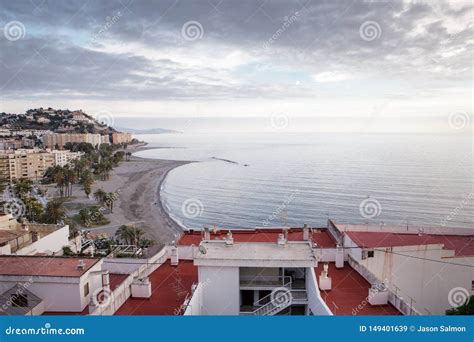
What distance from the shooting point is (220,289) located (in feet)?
18.2

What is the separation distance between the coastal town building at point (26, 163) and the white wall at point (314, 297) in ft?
127

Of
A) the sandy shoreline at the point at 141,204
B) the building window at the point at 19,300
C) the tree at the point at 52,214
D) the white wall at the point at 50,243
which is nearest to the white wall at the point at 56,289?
the building window at the point at 19,300

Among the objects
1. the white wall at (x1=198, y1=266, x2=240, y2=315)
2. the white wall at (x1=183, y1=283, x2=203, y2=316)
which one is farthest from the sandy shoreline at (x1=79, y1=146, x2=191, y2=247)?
the white wall at (x1=183, y1=283, x2=203, y2=316)

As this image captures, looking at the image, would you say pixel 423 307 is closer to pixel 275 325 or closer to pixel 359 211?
pixel 275 325

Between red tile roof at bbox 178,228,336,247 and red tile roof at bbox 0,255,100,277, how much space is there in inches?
81.2

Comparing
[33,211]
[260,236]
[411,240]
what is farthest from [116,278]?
[33,211]

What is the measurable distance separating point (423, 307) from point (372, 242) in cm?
135

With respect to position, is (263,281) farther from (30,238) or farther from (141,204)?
(141,204)

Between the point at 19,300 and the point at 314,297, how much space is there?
4074 mm

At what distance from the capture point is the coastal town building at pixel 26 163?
128 ft

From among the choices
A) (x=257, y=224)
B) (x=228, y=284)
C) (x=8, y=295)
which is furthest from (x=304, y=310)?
(x=257, y=224)

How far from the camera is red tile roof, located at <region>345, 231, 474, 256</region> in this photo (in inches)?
277

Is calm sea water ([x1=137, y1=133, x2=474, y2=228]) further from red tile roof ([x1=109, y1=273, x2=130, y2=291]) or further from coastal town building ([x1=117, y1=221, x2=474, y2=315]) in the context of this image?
red tile roof ([x1=109, y1=273, x2=130, y2=291])

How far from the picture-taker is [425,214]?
29.0 metres
